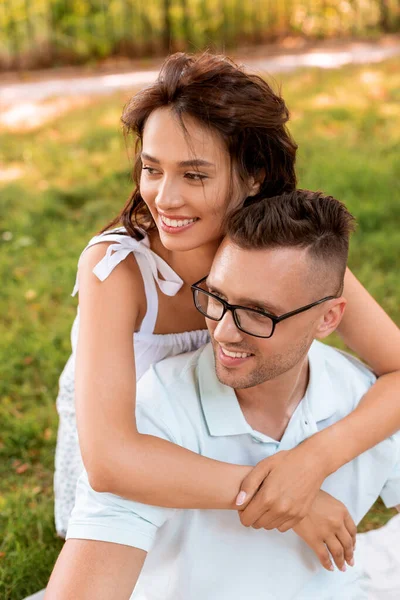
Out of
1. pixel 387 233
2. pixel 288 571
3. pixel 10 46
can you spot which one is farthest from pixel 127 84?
pixel 288 571

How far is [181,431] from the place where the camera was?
8.31ft

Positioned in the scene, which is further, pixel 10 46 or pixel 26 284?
pixel 10 46

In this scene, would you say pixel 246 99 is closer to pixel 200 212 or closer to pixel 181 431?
pixel 200 212

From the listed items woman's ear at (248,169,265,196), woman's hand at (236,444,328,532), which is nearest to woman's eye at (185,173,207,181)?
woman's ear at (248,169,265,196)

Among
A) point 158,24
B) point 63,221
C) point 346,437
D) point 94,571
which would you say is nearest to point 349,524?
point 346,437

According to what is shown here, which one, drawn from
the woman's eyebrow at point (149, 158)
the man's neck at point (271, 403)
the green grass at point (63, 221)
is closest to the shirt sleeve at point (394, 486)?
the man's neck at point (271, 403)

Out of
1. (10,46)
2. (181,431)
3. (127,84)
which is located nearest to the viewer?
(181,431)

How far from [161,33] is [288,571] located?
31.8 feet

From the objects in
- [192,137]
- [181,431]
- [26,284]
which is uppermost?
[192,137]

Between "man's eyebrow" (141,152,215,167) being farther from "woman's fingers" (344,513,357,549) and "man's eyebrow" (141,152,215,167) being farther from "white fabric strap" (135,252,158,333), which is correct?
"woman's fingers" (344,513,357,549)

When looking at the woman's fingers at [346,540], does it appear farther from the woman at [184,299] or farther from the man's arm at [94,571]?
the man's arm at [94,571]

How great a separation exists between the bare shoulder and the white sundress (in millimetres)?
22

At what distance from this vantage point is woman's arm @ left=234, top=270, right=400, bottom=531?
7.89ft

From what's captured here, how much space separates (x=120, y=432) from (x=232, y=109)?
3.52 feet
